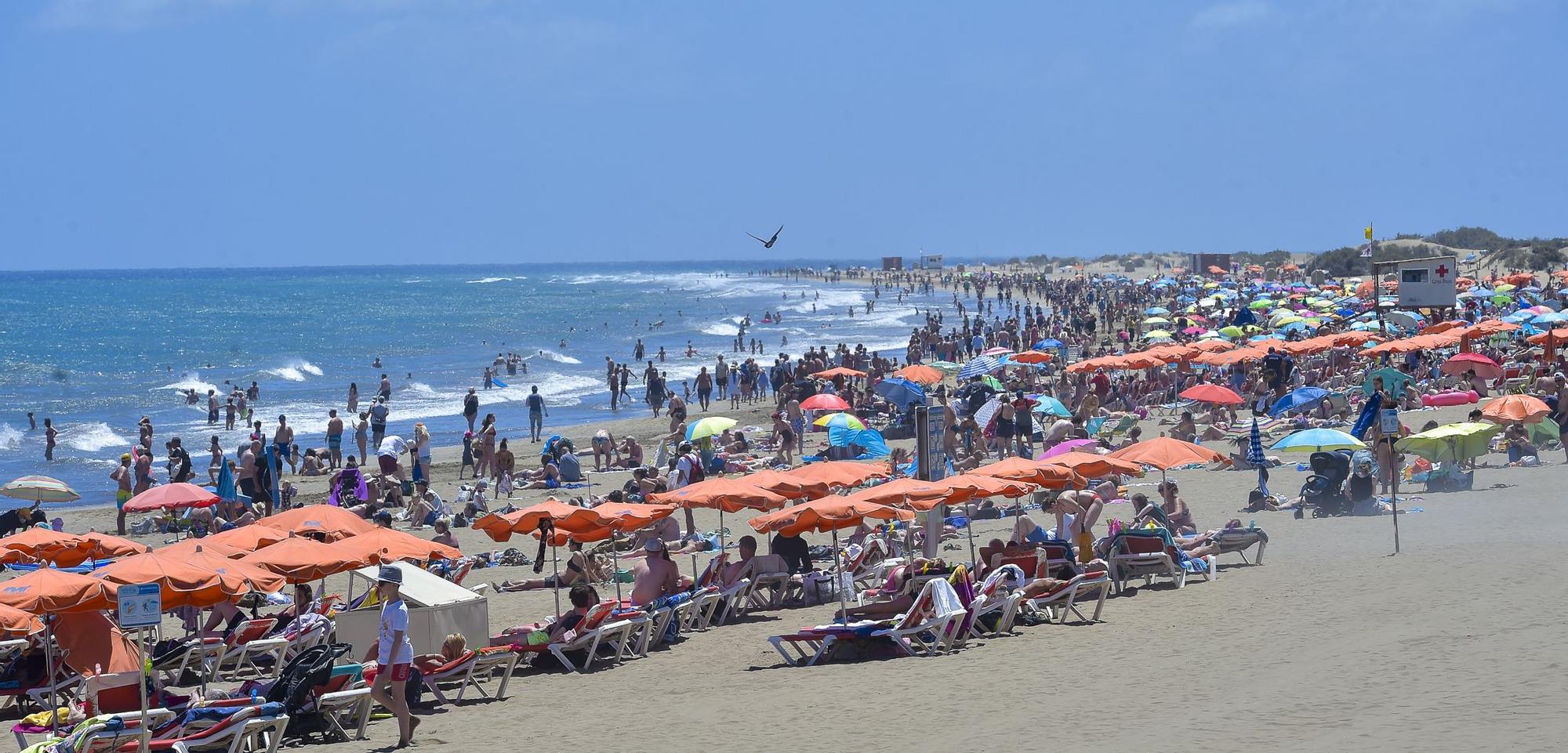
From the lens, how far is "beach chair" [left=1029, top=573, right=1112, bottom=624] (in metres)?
10.6

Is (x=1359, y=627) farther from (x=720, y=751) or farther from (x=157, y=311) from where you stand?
(x=157, y=311)

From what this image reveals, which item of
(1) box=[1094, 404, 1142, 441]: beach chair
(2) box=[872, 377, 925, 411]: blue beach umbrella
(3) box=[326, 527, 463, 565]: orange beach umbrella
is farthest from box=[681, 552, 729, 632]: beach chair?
(2) box=[872, 377, 925, 411]: blue beach umbrella

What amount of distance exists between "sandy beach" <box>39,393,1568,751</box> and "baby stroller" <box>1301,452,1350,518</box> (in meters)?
1.77

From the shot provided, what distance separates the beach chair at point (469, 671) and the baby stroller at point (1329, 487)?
28.3 feet

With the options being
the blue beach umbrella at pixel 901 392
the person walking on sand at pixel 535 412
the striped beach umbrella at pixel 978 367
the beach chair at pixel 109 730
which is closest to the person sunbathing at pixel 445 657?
the beach chair at pixel 109 730

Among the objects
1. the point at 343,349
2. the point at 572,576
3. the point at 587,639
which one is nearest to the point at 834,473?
the point at 572,576

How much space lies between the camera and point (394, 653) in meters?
7.89

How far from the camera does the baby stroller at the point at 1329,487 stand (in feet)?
46.5

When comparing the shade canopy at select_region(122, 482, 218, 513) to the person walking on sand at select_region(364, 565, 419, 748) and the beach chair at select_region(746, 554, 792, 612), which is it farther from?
the person walking on sand at select_region(364, 565, 419, 748)

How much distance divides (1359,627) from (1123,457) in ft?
12.1

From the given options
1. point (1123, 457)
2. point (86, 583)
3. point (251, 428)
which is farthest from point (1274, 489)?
point (251, 428)

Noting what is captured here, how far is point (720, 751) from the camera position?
7422 millimetres

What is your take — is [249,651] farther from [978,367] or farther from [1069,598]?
[978,367]

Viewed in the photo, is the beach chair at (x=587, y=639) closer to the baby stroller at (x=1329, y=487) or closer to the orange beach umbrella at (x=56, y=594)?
the orange beach umbrella at (x=56, y=594)
